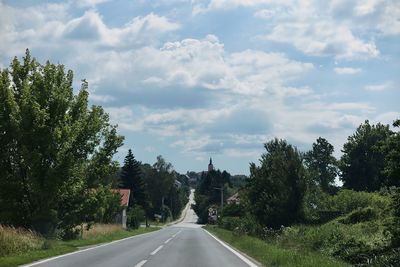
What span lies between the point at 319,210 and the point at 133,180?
66083 millimetres

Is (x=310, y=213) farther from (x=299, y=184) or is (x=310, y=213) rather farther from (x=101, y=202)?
(x=101, y=202)

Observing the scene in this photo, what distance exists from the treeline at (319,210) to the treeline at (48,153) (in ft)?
39.2

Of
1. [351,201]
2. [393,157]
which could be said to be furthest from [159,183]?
[393,157]

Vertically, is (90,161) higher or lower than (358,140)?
lower

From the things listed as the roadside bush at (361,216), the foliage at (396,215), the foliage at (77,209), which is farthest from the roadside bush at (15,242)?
the roadside bush at (361,216)

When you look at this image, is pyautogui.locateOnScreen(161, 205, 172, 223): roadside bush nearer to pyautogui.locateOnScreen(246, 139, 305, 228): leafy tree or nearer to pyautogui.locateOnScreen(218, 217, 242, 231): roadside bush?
pyautogui.locateOnScreen(218, 217, 242, 231): roadside bush

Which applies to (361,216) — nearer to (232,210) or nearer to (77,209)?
(77,209)

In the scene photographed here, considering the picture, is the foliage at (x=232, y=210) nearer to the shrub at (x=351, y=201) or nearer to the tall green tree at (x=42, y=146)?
the shrub at (x=351, y=201)

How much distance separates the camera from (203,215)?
440 ft

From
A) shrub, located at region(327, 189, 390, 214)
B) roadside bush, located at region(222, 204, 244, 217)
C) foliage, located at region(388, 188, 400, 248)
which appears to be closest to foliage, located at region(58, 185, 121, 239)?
foliage, located at region(388, 188, 400, 248)

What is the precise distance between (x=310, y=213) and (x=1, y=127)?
83.4ft

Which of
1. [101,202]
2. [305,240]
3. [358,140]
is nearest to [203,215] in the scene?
[358,140]

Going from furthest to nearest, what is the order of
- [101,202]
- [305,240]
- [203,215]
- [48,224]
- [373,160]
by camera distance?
Answer: [203,215] < [373,160] < [101,202] < [48,224] < [305,240]

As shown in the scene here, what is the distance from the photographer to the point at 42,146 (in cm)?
2814
